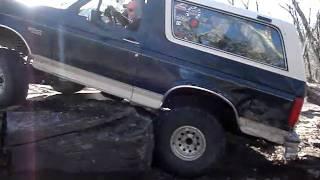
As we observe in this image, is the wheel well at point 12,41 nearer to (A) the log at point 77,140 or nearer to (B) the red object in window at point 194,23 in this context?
(A) the log at point 77,140

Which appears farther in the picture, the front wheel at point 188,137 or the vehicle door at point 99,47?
the vehicle door at point 99,47

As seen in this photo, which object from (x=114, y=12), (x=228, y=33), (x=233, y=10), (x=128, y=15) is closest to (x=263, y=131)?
(x=228, y=33)

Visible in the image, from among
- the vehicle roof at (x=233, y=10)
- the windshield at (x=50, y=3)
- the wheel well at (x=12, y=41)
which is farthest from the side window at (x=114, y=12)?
the wheel well at (x=12, y=41)

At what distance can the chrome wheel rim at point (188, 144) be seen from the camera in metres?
6.17

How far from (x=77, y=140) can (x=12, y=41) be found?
1.70 meters

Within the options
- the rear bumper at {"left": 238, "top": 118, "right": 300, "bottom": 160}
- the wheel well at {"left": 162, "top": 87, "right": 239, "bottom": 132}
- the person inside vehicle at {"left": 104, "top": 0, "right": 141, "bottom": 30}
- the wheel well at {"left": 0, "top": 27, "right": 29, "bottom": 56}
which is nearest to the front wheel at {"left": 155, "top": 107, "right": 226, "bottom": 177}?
the wheel well at {"left": 162, "top": 87, "right": 239, "bottom": 132}

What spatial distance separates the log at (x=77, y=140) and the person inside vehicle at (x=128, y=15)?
1099mm

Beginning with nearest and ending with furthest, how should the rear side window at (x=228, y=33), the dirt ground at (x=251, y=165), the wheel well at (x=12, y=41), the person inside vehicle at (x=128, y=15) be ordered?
1. the dirt ground at (x=251, y=165)
2. the rear side window at (x=228, y=33)
3. the person inside vehicle at (x=128, y=15)
4. the wheel well at (x=12, y=41)

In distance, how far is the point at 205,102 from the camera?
20.9ft

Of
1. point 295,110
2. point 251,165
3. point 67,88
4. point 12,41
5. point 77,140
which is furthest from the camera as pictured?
point 67,88

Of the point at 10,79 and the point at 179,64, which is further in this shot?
the point at 10,79

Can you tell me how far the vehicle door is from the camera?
248 inches

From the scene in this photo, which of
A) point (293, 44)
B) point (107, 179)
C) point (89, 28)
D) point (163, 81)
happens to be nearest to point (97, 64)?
point (89, 28)

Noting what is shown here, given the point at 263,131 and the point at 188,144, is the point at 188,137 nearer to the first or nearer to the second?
the point at 188,144
